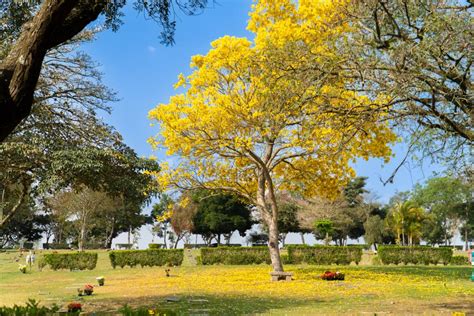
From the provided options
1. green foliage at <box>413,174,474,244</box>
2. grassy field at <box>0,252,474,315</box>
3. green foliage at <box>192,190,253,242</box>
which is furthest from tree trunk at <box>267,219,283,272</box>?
green foliage at <box>413,174,474,244</box>

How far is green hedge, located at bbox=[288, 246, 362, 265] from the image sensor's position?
28.4 metres

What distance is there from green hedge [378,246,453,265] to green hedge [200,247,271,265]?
24.0 ft

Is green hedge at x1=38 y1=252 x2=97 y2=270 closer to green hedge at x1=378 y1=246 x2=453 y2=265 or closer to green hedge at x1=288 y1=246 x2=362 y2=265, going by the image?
green hedge at x1=288 y1=246 x2=362 y2=265

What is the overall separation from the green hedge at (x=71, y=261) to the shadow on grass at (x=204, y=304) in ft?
49.4

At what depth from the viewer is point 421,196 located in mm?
69750

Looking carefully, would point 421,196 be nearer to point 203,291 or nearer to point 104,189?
point 203,291

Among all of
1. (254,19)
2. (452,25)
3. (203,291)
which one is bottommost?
(203,291)

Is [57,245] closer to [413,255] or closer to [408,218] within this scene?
[408,218]

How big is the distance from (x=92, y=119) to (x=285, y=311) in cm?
638

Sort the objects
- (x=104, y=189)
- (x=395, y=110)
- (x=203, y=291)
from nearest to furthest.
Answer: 1. (x=395, y=110)
2. (x=104, y=189)
3. (x=203, y=291)

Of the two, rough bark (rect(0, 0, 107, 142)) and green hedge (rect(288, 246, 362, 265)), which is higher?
rough bark (rect(0, 0, 107, 142))

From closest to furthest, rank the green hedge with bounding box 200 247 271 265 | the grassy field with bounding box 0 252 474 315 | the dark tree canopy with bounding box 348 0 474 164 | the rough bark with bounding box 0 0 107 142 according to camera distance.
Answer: the rough bark with bounding box 0 0 107 142
the dark tree canopy with bounding box 348 0 474 164
the grassy field with bounding box 0 252 474 315
the green hedge with bounding box 200 247 271 265

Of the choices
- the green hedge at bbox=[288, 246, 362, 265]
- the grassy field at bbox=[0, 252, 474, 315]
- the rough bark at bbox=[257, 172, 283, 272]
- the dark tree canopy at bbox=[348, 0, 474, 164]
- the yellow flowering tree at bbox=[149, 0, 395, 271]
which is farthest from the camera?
the green hedge at bbox=[288, 246, 362, 265]

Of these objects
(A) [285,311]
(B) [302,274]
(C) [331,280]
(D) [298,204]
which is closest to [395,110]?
(A) [285,311]
